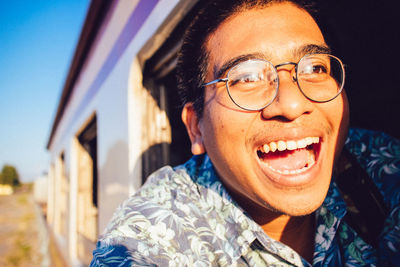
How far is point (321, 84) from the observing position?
1041mm

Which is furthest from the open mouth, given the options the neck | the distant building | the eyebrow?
the distant building

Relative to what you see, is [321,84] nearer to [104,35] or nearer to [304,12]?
[304,12]

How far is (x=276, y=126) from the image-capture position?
94 centimetres

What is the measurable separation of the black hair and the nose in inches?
15.6

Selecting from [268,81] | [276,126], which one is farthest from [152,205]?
[268,81]

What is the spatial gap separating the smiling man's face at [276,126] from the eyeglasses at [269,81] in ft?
0.10

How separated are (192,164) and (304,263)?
789 mm

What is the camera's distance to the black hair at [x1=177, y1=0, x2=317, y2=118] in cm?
116

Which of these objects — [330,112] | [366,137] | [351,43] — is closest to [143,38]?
[330,112]

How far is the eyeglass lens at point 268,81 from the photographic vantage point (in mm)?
983

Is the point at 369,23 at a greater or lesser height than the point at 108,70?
greater

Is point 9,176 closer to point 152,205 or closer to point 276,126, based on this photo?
point 152,205

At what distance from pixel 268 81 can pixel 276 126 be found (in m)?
0.22

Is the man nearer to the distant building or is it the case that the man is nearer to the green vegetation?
the distant building
